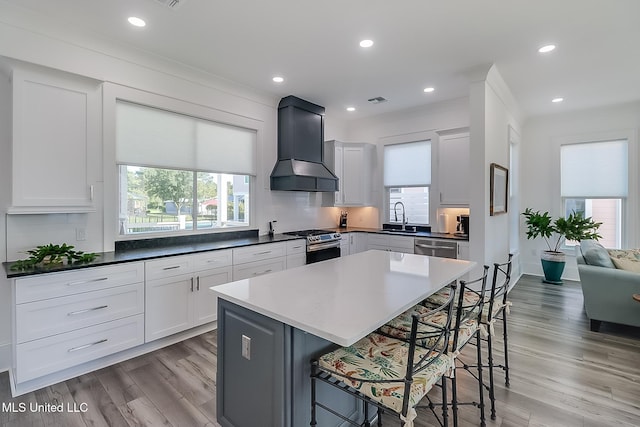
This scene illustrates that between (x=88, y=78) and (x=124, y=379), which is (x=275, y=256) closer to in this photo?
(x=124, y=379)

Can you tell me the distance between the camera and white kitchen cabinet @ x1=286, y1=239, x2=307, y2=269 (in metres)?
4.21

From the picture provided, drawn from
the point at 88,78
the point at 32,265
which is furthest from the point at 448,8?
the point at 32,265

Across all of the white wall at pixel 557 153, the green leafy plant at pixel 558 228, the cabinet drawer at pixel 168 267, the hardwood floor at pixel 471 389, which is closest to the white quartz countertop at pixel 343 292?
the hardwood floor at pixel 471 389

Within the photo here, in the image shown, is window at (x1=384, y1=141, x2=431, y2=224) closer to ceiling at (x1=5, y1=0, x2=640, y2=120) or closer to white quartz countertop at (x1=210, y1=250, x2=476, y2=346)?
ceiling at (x1=5, y1=0, x2=640, y2=120)

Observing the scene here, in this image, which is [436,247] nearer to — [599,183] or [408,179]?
[408,179]

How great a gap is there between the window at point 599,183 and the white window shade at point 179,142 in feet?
18.2

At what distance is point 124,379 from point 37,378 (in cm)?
58

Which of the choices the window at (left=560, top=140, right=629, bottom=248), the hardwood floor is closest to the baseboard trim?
the hardwood floor

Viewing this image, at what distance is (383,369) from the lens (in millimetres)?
1384

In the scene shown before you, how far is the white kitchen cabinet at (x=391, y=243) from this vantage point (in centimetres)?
472

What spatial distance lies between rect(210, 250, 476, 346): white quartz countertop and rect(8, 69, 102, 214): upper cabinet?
1925 mm

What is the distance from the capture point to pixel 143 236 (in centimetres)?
334

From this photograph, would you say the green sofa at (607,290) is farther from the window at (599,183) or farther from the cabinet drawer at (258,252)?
the cabinet drawer at (258,252)

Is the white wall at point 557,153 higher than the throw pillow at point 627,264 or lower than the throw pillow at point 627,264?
higher
